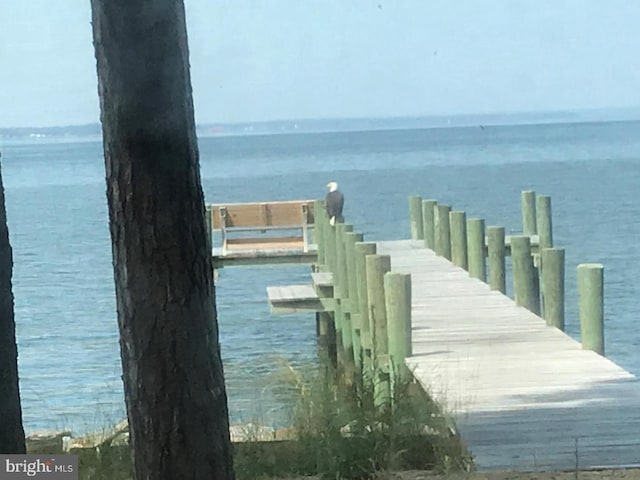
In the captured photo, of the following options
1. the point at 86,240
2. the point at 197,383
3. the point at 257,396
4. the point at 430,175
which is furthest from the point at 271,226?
the point at 430,175

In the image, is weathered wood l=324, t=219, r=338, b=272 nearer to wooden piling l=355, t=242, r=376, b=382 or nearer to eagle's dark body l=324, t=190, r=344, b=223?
eagle's dark body l=324, t=190, r=344, b=223

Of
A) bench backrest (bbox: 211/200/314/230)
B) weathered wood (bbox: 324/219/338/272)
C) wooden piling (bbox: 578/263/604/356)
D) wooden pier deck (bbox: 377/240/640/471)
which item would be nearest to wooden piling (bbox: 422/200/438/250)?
weathered wood (bbox: 324/219/338/272)

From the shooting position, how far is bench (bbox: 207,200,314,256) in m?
16.5

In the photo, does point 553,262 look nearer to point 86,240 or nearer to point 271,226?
point 271,226

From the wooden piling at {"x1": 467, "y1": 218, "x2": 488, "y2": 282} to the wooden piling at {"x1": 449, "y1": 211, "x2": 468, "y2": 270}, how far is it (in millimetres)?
292

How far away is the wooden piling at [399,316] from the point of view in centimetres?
823

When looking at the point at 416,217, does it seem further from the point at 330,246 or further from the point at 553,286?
the point at 553,286

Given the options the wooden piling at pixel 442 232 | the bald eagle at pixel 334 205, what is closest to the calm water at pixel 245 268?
the bald eagle at pixel 334 205

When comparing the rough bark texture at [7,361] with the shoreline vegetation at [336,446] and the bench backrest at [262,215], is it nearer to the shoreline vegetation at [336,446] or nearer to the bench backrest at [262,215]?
the shoreline vegetation at [336,446]

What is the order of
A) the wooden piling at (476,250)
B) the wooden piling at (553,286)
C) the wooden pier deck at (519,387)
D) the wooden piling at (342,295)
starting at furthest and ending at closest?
the wooden piling at (476,250) → the wooden piling at (342,295) → the wooden piling at (553,286) → the wooden pier deck at (519,387)

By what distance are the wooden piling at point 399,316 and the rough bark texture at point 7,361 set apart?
182 inches

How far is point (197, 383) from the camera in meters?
3.38

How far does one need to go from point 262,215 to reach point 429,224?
246 centimetres

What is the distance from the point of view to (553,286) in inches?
411
